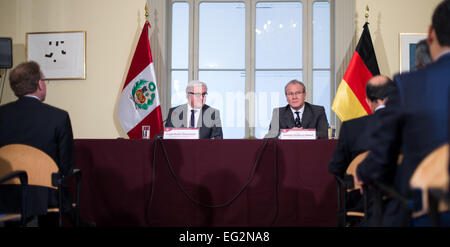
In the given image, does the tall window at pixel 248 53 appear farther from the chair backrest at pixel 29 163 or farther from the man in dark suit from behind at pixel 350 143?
the chair backrest at pixel 29 163

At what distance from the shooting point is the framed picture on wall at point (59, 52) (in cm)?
530

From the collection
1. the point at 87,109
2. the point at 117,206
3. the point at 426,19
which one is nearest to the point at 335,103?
the point at 426,19

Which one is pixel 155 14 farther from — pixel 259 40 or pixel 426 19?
pixel 426 19

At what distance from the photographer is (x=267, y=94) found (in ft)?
17.4

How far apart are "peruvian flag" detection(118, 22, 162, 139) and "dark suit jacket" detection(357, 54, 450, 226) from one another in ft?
11.6

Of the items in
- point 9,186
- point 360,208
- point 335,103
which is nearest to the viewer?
point 9,186

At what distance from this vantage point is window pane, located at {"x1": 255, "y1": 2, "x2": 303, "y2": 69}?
17.5 ft

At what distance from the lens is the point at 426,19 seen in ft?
16.7

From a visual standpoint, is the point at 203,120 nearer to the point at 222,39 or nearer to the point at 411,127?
the point at 222,39

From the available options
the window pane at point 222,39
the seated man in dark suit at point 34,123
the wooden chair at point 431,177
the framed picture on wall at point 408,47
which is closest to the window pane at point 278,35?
the window pane at point 222,39

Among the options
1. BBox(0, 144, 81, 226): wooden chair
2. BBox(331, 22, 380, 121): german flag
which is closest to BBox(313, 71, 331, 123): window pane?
BBox(331, 22, 380, 121): german flag

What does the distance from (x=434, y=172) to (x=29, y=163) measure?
1773 millimetres

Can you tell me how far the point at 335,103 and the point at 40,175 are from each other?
11.5 ft

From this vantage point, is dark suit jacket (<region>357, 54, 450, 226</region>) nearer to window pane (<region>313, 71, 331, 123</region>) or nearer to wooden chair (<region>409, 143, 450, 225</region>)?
wooden chair (<region>409, 143, 450, 225</region>)
